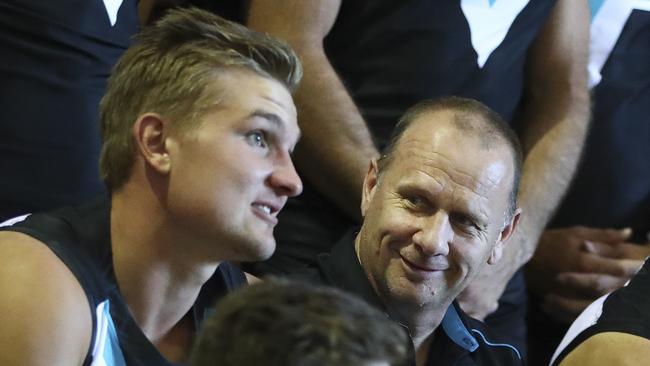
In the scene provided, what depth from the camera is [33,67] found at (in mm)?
1730

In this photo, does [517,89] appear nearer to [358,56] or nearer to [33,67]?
[358,56]

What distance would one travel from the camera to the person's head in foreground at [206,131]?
4.78 ft

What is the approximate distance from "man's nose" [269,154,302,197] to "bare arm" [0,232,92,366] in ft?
0.95

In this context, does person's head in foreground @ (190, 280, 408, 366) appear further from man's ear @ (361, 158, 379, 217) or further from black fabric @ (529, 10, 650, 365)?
black fabric @ (529, 10, 650, 365)

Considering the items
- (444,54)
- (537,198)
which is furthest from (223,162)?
(537,198)

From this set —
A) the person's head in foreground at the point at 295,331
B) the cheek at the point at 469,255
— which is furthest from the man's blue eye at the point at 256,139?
the person's head in foreground at the point at 295,331

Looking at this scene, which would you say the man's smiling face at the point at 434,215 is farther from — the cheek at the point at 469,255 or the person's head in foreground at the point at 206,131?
the person's head in foreground at the point at 206,131

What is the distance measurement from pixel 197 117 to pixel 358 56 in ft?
2.01

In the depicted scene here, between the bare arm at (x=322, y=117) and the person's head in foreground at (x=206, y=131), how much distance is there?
36cm

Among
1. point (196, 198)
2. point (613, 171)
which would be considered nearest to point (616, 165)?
point (613, 171)

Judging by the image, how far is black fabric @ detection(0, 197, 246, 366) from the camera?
1406 millimetres

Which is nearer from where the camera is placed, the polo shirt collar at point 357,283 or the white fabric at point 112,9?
the polo shirt collar at point 357,283

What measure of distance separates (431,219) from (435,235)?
0.11ft

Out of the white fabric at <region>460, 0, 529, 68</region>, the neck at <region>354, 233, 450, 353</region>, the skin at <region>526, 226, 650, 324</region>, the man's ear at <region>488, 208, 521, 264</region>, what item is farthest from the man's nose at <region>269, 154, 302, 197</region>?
the skin at <region>526, 226, 650, 324</region>
